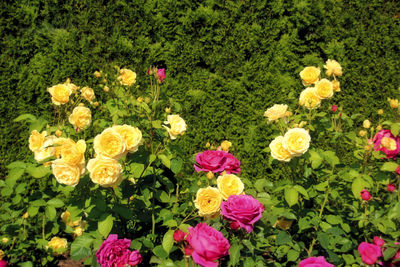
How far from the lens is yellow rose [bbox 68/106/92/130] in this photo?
175 cm

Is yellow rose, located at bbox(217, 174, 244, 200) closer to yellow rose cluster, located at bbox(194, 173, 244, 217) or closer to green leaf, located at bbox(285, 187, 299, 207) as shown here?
yellow rose cluster, located at bbox(194, 173, 244, 217)

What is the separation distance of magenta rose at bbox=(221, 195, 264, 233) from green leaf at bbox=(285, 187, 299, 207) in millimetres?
367

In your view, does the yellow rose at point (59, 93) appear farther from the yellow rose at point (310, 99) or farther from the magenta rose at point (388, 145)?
the magenta rose at point (388, 145)

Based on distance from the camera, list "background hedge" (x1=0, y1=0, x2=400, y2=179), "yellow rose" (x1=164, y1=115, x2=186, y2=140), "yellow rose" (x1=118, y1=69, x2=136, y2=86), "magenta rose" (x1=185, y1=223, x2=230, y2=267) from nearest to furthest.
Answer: "magenta rose" (x1=185, y1=223, x2=230, y2=267), "yellow rose" (x1=164, y1=115, x2=186, y2=140), "yellow rose" (x1=118, y1=69, x2=136, y2=86), "background hedge" (x1=0, y1=0, x2=400, y2=179)

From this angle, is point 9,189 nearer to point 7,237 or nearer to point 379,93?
point 7,237

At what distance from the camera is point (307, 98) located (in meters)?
1.99

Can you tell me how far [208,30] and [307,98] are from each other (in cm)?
159

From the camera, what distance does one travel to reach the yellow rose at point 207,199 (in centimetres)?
140

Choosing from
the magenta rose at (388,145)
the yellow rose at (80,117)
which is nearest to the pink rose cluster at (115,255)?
the yellow rose at (80,117)

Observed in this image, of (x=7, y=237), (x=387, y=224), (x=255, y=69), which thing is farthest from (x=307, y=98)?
(x=7, y=237)

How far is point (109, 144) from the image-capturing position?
4.37ft

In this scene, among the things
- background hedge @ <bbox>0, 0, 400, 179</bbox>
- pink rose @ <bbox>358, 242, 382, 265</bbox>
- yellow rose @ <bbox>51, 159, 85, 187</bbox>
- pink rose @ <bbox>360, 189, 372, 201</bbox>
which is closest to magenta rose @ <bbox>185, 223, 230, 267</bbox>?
yellow rose @ <bbox>51, 159, 85, 187</bbox>

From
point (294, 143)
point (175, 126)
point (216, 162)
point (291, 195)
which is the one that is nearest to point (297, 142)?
point (294, 143)

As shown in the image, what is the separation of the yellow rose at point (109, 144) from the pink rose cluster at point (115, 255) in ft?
1.40
